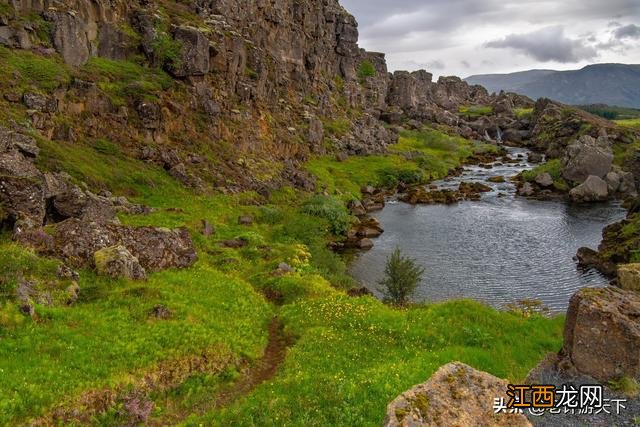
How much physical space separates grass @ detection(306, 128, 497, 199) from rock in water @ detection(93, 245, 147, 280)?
183 feet

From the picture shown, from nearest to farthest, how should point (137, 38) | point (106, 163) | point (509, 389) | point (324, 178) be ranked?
point (509, 389) → point (106, 163) → point (137, 38) → point (324, 178)

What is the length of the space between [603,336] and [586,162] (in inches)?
3575

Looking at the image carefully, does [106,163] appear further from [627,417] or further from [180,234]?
[627,417]

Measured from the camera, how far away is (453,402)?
12.0 metres

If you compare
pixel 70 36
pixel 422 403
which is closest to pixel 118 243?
pixel 422 403

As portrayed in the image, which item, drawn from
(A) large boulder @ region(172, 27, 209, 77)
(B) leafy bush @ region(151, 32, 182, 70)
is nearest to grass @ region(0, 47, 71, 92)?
(B) leafy bush @ region(151, 32, 182, 70)

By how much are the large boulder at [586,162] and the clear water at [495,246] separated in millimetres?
13164

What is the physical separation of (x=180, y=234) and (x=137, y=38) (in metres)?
46.7

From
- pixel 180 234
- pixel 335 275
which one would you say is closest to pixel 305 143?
pixel 335 275

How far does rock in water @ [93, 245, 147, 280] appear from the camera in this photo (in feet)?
89.3

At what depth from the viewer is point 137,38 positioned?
228 ft

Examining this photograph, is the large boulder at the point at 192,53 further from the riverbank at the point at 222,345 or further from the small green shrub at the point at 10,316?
the small green shrub at the point at 10,316

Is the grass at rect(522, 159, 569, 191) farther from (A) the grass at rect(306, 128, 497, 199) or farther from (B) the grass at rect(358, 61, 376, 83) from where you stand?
(B) the grass at rect(358, 61, 376, 83)

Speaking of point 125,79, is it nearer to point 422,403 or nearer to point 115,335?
point 115,335
